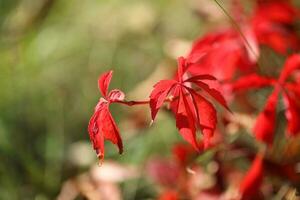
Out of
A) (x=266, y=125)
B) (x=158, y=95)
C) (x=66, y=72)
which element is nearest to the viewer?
(x=158, y=95)

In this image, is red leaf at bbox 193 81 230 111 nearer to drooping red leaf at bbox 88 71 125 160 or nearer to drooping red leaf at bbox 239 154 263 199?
drooping red leaf at bbox 88 71 125 160

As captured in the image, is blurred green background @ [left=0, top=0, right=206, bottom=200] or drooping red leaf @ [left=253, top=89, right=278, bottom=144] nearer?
drooping red leaf @ [left=253, top=89, right=278, bottom=144]

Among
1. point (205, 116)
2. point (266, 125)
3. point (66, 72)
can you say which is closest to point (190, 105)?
point (205, 116)

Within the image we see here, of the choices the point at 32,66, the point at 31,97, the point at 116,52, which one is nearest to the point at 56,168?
the point at 31,97

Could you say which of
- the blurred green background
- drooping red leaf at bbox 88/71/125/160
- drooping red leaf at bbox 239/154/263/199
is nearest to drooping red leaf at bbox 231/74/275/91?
drooping red leaf at bbox 239/154/263/199

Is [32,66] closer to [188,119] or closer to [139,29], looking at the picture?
[139,29]

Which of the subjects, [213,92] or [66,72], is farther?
[66,72]

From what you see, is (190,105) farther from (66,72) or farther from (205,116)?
(66,72)

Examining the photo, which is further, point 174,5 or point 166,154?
point 174,5
